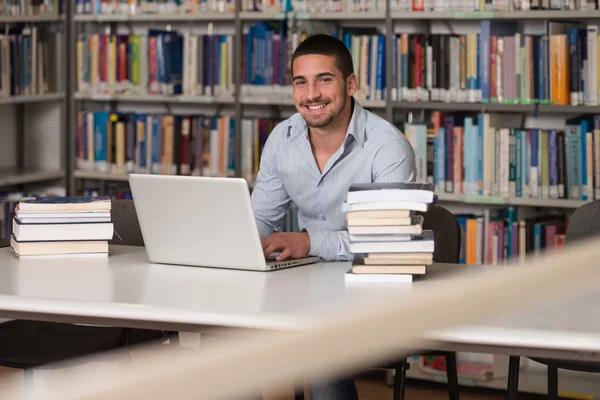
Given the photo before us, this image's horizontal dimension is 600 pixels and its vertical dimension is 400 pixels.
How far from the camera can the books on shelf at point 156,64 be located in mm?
4125

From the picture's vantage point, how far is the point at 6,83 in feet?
13.7

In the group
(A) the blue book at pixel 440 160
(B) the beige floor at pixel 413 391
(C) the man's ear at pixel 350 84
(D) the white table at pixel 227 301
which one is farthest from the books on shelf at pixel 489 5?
(D) the white table at pixel 227 301

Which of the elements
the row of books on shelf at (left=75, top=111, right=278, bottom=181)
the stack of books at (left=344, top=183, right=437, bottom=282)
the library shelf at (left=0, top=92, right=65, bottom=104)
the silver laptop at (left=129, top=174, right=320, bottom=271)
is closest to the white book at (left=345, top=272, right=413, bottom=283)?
the stack of books at (left=344, top=183, right=437, bottom=282)

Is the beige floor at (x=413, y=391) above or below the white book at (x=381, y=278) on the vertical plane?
below

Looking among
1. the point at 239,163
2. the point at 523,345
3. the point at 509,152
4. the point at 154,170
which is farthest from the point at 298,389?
the point at 154,170

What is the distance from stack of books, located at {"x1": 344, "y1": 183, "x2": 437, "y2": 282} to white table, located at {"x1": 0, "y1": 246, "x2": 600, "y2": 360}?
4cm

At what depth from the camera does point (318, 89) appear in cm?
247

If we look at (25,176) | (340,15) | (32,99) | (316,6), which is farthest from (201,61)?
(25,176)

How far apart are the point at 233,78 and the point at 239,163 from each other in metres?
0.38

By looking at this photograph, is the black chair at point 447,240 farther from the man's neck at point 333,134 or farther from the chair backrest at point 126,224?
the chair backrest at point 126,224

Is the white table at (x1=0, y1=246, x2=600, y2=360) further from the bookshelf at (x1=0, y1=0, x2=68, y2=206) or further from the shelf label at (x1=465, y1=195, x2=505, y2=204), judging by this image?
the bookshelf at (x1=0, y1=0, x2=68, y2=206)

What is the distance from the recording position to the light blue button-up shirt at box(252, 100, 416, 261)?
2.39 meters

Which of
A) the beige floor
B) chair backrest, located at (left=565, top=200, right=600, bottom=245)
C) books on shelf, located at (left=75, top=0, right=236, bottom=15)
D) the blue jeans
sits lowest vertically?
the beige floor

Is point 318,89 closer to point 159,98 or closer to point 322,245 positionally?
point 322,245
